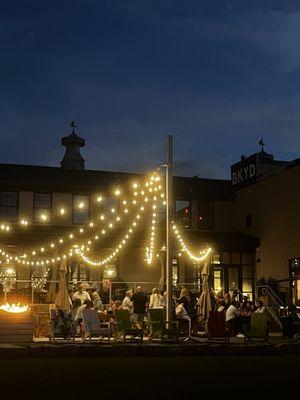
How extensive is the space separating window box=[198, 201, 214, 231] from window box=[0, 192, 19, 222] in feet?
31.0

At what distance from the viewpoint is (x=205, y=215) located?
35.3 meters

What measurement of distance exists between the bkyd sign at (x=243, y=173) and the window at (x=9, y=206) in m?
12.2

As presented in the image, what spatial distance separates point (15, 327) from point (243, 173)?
2124 centimetres

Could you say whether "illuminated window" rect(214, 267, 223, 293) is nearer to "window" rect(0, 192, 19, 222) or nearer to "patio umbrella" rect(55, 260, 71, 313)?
"window" rect(0, 192, 19, 222)

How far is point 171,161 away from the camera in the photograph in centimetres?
1944

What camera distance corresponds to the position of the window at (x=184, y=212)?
3466 centimetres

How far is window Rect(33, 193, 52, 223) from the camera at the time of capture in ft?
105

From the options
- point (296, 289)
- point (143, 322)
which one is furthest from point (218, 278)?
point (143, 322)

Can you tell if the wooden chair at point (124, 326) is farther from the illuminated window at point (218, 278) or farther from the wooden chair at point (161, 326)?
the illuminated window at point (218, 278)

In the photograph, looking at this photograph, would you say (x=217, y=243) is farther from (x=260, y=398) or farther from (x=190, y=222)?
(x=260, y=398)

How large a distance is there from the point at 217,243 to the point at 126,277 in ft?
15.3

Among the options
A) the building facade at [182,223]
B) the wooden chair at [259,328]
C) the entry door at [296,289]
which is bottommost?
the wooden chair at [259,328]

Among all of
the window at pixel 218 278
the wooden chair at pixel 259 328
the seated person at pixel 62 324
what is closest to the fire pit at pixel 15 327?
the seated person at pixel 62 324

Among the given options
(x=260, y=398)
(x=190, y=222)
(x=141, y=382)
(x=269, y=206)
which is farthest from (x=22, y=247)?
(x=260, y=398)
